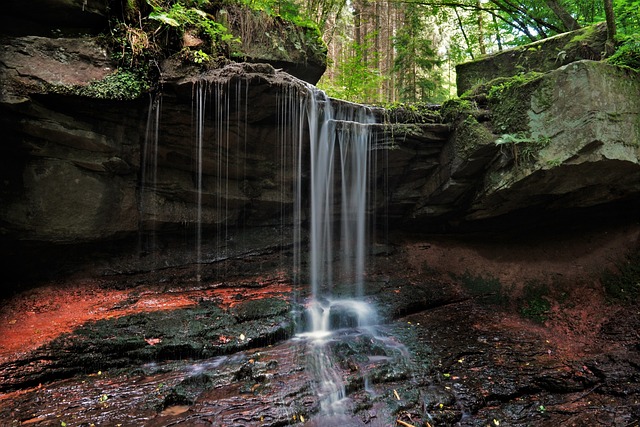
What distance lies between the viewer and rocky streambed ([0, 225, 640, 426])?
3936 millimetres

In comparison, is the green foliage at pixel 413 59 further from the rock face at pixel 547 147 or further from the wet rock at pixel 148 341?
the wet rock at pixel 148 341

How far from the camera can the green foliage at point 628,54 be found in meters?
5.95

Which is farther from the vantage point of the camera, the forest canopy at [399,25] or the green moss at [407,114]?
the green moss at [407,114]

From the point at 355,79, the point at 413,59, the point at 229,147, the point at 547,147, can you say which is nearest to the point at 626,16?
the point at 547,147

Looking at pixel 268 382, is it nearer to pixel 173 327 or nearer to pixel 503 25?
pixel 173 327

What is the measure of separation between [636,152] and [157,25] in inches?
361

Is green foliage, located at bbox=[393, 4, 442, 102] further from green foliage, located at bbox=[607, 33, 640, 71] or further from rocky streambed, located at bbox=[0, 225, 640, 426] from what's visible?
rocky streambed, located at bbox=[0, 225, 640, 426]

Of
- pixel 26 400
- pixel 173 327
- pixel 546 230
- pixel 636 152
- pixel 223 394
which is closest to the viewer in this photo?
pixel 26 400

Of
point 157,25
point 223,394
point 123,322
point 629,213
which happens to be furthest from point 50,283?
point 629,213

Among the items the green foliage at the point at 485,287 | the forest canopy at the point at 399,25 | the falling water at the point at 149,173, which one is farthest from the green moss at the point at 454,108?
the falling water at the point at 149,173

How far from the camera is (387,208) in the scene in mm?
8773

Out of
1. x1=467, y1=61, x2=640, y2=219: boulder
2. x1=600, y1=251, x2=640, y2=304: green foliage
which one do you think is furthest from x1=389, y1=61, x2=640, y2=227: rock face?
x1=600, y1=251, x2=640, y2=304: green foliage

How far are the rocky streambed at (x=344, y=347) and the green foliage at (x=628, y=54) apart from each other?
3.72 meters

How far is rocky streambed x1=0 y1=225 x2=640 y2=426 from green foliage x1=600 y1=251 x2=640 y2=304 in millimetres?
156
